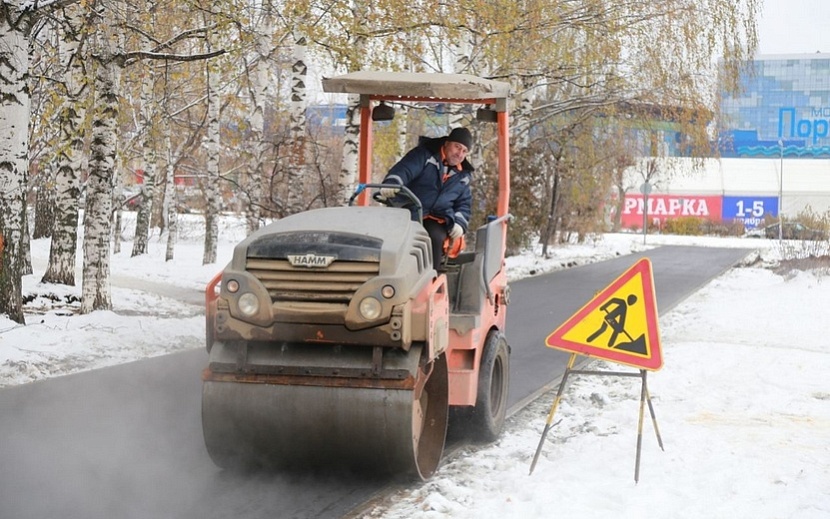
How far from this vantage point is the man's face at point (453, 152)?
787 cm

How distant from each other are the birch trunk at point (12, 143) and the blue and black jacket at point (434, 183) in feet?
17.8

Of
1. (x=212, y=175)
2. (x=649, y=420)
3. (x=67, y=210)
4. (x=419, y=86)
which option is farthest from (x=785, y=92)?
(x=419, y=86)

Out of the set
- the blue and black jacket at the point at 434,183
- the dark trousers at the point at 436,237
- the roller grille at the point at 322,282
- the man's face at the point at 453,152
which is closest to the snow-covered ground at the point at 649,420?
the roller grille at the point at 322,282

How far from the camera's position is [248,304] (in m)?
6.20

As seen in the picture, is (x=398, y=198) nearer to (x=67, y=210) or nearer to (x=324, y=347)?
(x=324, y=347)

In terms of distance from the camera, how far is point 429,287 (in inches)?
255

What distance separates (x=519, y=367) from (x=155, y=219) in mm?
35296

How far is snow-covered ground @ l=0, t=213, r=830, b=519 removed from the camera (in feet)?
20.9

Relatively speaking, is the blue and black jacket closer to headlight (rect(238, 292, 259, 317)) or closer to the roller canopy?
the roller canopy

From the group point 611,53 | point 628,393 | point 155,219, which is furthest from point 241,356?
point 155,219

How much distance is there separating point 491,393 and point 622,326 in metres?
1.50

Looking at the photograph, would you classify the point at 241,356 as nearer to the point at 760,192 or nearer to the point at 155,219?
the point at 155,219

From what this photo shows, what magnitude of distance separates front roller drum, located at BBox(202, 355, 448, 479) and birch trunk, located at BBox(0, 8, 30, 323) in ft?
20.1

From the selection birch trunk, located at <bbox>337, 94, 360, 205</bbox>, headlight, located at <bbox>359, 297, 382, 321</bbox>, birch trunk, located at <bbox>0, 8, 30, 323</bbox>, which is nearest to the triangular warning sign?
headlight, located at <bbox>359, 297, 382, 321</bbox>
